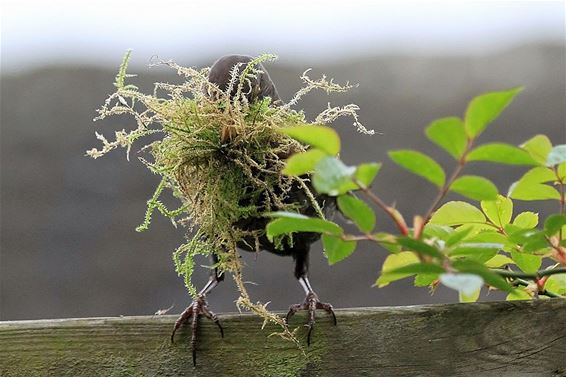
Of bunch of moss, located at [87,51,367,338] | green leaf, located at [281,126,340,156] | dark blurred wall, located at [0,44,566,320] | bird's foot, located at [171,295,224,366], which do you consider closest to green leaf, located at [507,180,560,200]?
green leaf, located at [281,126,340,156]

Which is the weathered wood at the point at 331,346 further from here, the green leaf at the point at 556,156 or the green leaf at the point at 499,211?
the green leaf at the point at 556,156

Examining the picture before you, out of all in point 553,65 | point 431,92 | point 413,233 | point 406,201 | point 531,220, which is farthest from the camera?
point 553,65

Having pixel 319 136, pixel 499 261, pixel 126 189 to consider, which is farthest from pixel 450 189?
pixel 126 189

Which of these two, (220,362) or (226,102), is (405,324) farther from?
(226,102)

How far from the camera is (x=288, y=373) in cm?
134

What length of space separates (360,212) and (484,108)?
16 centimetres

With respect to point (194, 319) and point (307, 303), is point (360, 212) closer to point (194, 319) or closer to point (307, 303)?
point (194, 319)

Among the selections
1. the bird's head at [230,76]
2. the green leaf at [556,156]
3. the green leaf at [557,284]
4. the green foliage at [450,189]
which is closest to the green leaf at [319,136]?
the green foliage at [450,189]

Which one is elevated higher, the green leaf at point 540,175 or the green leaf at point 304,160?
the green leaf at point 304,160

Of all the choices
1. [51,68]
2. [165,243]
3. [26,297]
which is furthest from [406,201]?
[51,68]

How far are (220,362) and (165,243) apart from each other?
8.21ft

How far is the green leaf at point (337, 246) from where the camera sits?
33.9 inches

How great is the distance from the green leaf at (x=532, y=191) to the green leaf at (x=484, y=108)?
271mm

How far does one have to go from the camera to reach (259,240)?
6.05 ft
